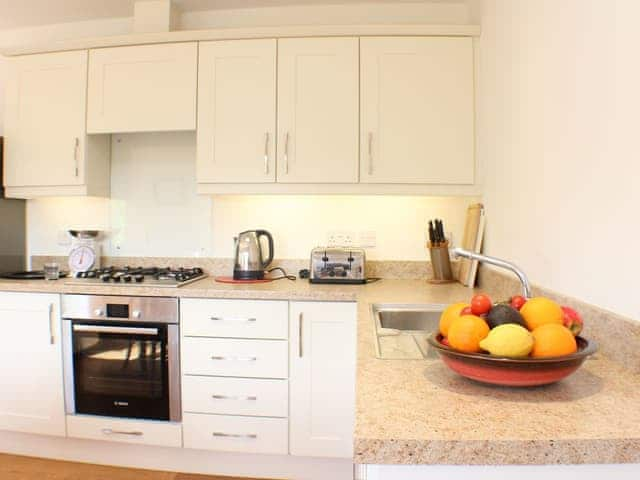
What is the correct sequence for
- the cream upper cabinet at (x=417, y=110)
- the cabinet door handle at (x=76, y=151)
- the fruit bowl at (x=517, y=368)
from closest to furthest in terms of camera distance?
the fruit bowl at (x=517, y=368)
the cream upper cabinet at (x=417, y=110)
the cabinet door handle at (x=76, y=151)

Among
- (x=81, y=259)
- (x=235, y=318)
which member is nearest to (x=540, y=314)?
(x=235, y=318)

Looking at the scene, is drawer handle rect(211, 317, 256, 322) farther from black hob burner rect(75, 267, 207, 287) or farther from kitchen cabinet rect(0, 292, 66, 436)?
kitchen cabinet rect(0, 292, 66, 436)

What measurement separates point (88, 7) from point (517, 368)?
9.69 ft

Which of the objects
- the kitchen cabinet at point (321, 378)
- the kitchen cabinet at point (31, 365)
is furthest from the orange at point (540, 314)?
the kitchen cabinet at point (31, 365)

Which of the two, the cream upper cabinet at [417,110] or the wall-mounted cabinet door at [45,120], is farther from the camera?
the wall-mounted cabinet door at [45,120]

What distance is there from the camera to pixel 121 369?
2.06 metres

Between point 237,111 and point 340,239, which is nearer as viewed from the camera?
point 237,111

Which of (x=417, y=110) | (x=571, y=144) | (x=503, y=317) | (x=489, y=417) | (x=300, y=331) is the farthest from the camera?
(x=417, y=110)

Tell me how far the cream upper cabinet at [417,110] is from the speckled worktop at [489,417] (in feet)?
4.43

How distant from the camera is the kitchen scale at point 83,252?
2.46 metres

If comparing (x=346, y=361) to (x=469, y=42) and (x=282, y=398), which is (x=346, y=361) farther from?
(x=469, y=42)

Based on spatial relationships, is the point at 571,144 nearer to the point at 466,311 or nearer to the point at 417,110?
the point at 466,311

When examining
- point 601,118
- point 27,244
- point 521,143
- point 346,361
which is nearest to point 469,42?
point 521,143

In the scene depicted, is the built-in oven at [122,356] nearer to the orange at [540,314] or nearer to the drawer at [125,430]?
the drawer at [125,430]
